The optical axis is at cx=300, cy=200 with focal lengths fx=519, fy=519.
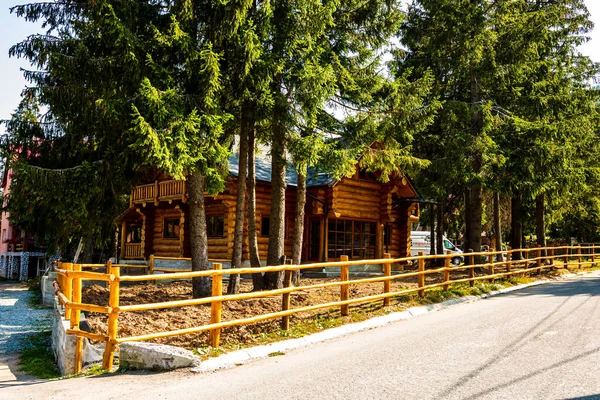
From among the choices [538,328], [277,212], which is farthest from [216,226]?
[538,328]

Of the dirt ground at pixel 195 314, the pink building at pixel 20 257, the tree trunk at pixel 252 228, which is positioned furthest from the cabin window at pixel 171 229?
the pink building at pixel 20 257

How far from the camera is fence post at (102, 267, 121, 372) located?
23.1 feet

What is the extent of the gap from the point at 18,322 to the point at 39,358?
21.3 feet

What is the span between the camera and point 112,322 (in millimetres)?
7090

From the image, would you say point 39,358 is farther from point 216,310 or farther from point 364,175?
point 364,175

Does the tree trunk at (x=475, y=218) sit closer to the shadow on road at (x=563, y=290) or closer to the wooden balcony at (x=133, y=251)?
the shadow on road at (x=563, y=290)

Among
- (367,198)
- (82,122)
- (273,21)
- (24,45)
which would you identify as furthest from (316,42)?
(367,198)

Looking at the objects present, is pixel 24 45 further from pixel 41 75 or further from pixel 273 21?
pixel 273 21

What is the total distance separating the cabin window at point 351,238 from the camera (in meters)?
24.7

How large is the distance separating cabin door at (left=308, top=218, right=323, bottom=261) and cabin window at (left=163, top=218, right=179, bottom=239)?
7.14 metres

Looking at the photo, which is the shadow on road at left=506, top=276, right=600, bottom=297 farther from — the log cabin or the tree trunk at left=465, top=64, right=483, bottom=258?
the log cabin

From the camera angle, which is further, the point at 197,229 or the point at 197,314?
the point at 197,229

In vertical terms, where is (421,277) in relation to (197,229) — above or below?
below

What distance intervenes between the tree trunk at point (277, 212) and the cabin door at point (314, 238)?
1025cm
